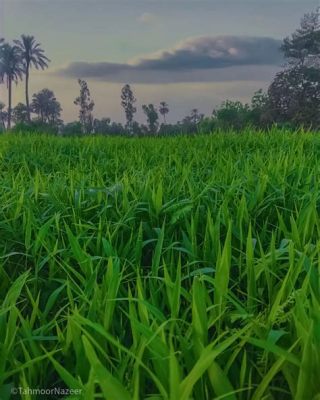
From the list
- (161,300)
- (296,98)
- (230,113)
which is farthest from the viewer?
(296,98)

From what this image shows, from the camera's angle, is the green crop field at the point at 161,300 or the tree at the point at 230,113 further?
the tree at the point at 230,113

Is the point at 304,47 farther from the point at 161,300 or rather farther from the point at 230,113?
the point at 161,300

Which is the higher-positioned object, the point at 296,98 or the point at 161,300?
the point at 296,98

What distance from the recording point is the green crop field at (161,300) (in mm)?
607

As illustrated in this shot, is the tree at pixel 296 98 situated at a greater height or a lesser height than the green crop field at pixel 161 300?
greater

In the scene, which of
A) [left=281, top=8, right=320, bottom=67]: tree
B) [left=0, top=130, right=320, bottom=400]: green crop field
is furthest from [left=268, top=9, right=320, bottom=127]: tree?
[left=0, top=130, right=320, bottom=400]: green crop field

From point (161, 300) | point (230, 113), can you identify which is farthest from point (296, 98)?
point (161, 300)

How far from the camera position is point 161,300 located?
922 millimetres

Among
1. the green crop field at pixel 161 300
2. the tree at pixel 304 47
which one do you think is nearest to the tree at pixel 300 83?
the tree at pixel 304 47

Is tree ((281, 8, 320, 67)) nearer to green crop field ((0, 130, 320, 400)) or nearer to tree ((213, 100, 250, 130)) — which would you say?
tree ((213, 100, 250, 130))

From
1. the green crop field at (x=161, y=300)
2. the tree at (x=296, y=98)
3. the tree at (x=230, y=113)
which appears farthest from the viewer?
the tree at (x=296, y=98)

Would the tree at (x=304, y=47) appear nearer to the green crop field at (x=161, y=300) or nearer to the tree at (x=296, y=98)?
the tree at (x=296, y=98)

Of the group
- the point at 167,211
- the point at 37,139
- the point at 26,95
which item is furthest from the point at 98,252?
the point at 26,95

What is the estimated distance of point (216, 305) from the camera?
0.74 meters
